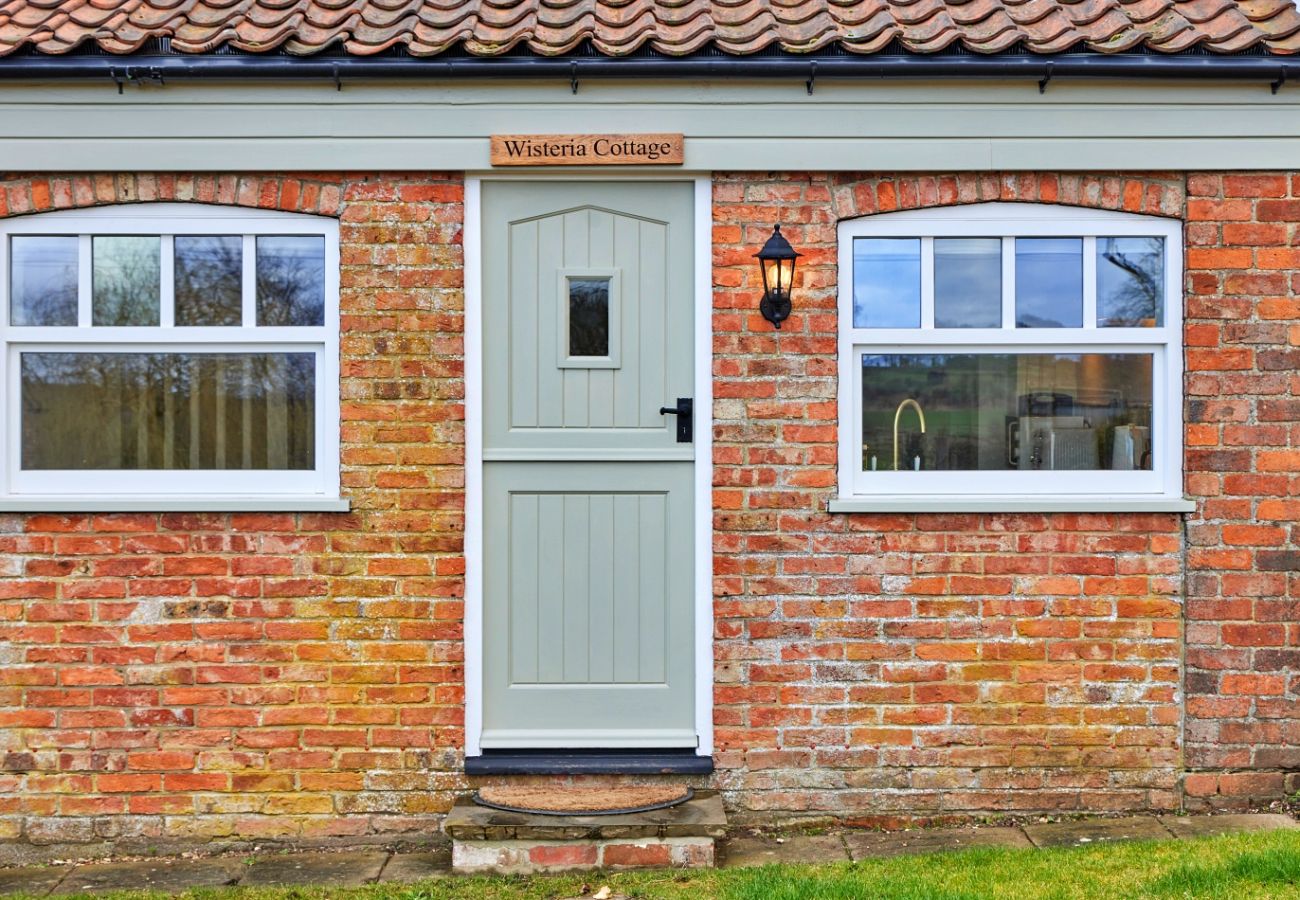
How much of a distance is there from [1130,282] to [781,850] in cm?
304

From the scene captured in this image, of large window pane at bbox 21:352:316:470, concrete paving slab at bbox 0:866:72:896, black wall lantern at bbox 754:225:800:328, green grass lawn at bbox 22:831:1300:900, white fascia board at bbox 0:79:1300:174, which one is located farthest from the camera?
large window pane at bbox 21:352:316:470

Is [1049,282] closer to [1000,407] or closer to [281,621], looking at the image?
[1000,407]

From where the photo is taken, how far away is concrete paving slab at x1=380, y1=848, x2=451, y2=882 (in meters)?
4.90

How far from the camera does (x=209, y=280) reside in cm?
546

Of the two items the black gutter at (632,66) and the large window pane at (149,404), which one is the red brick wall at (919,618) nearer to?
the black gutter at (632,66)

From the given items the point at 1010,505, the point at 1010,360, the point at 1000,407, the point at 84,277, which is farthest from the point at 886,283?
the point at 84,277

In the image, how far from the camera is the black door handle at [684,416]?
548cm

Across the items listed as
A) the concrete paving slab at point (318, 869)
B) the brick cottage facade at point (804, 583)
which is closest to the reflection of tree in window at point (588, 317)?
the brick cottage facade at point (804, 583)

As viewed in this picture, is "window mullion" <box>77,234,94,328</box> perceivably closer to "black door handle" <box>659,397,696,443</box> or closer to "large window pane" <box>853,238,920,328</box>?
"black door handle" <box>659,397,696,443</box>

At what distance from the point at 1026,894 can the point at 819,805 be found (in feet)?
3.86

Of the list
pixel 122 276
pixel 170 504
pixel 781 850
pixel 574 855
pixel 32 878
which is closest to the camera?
pixel 574 855

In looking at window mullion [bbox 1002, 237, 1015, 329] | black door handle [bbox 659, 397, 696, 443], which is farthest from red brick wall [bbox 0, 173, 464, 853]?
window mullion [bbox 1002, 237, 1015, 329]

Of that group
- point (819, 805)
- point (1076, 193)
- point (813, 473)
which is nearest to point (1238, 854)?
point (819, 805)

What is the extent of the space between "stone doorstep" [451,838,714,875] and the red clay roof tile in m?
3.41
